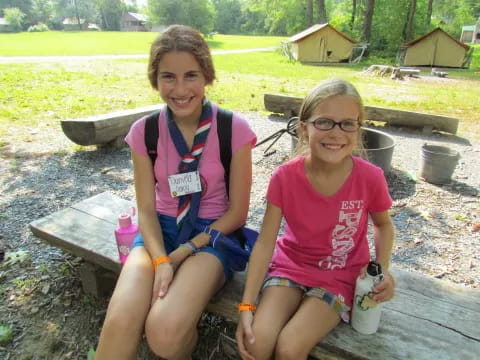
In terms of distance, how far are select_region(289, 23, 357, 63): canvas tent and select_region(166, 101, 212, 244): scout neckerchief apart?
20415mm

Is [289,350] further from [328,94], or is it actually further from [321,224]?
[328,94]

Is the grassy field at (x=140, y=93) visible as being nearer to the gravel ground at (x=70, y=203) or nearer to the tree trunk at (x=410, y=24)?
the gravel ground at (x=70, y=203)

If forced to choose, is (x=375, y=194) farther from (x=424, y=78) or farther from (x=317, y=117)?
(x=424, y=78)

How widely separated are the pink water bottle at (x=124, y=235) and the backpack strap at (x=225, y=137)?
64 centimetres

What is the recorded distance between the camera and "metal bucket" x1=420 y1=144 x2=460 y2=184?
425 cm

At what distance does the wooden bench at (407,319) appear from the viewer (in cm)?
153

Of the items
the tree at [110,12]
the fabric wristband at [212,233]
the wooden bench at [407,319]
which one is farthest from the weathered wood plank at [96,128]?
the tree at [110,12]

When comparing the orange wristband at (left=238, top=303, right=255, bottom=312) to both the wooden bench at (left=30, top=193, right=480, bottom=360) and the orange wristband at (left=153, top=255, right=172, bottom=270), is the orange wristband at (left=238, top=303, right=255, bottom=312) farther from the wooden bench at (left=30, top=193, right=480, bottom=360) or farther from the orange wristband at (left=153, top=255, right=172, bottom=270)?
→ the orange wristband at (left=153, top=255, right=172, bottom=270)

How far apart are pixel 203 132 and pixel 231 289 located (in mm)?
829

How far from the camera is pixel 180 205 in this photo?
2.02 meters

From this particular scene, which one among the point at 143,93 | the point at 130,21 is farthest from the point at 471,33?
the point at 143,93

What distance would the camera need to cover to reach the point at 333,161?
1703 mm

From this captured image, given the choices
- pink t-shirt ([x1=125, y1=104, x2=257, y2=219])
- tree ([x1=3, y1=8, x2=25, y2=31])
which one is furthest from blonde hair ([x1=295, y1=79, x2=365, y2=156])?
tree ([x1=3, y1=8, x2=25, y2=31])

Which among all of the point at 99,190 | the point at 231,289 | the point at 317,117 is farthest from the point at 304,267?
the point at 99,190
